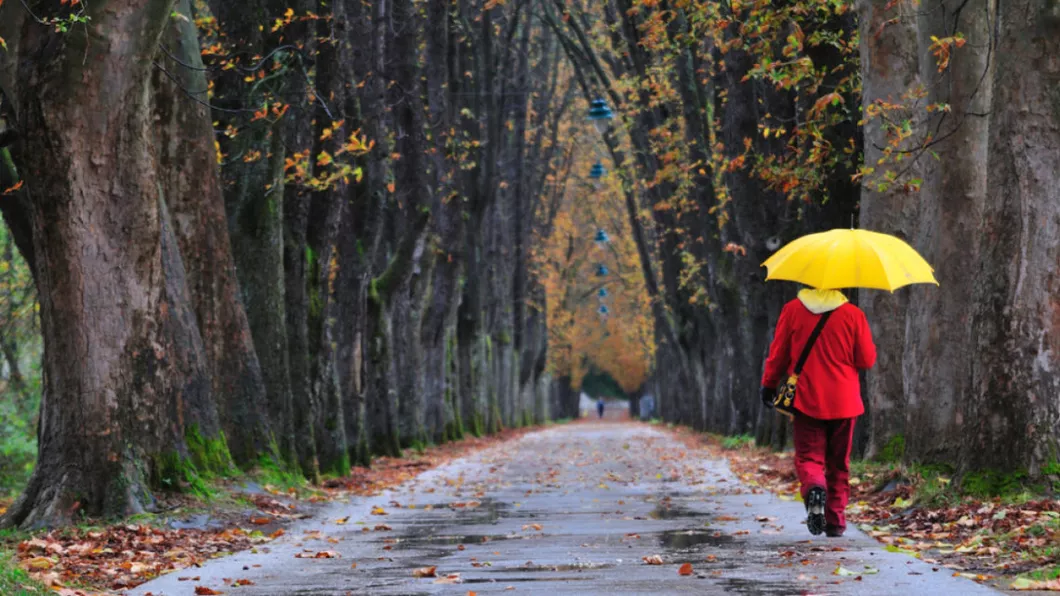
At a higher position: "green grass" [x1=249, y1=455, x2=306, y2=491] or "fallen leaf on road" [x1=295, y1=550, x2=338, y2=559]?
"green grass" [x1=249, y1=455, x2=306, y2=491]

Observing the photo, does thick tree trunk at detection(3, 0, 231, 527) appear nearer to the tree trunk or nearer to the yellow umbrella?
the yellow umbrella

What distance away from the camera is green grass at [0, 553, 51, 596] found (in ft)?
23.0

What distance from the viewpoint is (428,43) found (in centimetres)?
3008

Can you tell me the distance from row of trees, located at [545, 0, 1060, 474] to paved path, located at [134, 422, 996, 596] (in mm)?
1600

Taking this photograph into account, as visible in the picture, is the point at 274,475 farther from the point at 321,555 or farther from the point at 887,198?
the point at 887,198

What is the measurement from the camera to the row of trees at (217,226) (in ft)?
37.7

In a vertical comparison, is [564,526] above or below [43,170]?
below

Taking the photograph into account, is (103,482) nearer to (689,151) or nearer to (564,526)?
(564,526)

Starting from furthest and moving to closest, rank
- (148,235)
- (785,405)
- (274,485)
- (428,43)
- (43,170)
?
1. (428,43)
2. (274,485)
3. (148,235)
4. (43,170)
5. (785,405)

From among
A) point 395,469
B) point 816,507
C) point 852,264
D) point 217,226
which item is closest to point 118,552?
point 816,507

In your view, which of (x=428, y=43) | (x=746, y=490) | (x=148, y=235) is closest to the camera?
(x=148, y=235)

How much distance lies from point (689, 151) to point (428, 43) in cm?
595

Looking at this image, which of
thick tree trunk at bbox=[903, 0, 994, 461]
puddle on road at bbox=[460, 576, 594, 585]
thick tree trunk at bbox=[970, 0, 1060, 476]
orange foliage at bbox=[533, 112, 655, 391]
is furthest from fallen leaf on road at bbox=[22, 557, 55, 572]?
orange foliage at bbox=[533, 112, 655, 391]

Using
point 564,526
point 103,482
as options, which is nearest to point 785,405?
point 564,526
